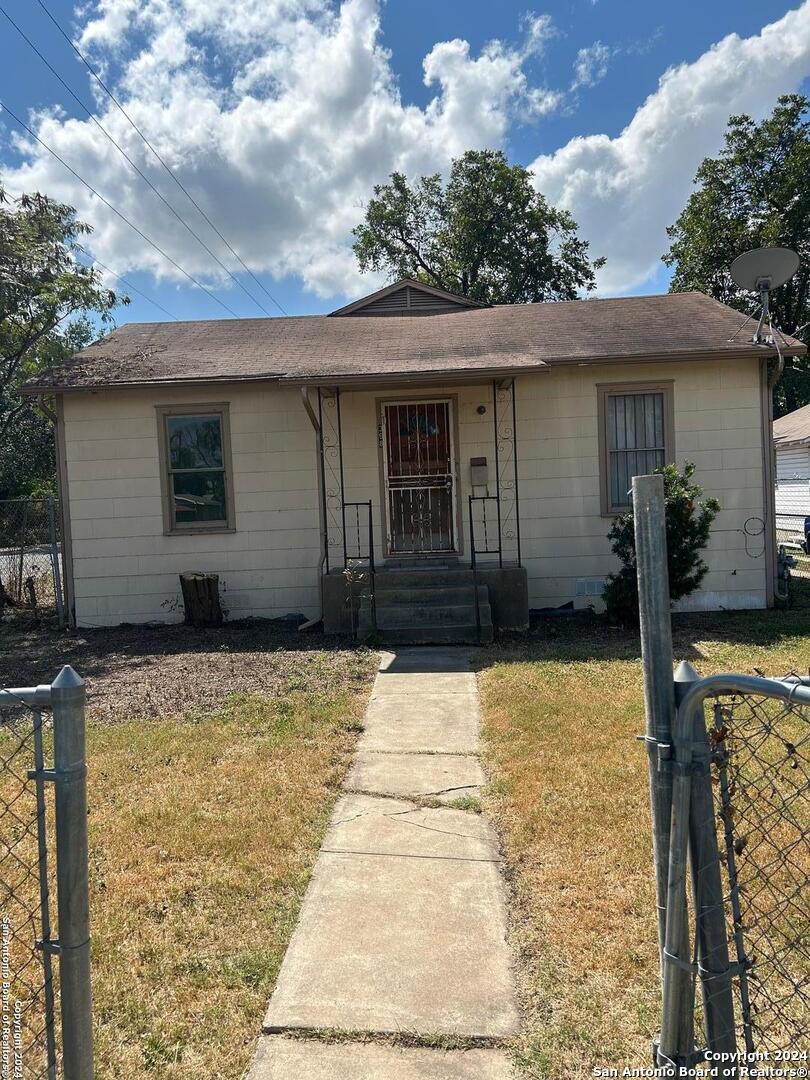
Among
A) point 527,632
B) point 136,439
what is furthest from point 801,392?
point 136,439

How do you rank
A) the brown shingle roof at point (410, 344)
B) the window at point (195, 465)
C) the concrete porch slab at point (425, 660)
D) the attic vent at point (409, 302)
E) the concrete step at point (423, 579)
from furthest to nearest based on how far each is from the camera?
the attic vent at point (409, 302) < the window at point (195, 465) < the brown shingle roof at point (410, 344) < the concrete step at point (423, 579) < the concrete porch slab at point (425, 660)

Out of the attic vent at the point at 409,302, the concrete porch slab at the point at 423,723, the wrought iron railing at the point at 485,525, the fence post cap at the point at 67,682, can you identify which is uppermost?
the attic vent at the point at 409,302

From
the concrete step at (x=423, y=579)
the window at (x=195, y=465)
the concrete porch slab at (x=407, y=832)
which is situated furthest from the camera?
the window at (x=195, y=465)

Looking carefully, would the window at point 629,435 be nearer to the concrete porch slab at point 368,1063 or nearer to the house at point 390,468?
the house at point 390,468

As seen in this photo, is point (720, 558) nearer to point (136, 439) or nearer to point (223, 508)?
point (223, 508)

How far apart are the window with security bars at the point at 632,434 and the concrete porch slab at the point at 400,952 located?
7141 mm

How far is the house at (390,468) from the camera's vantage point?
30.7 ft

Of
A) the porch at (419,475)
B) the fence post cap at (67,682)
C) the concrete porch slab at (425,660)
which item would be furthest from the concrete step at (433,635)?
the fence post cap at (67,682)

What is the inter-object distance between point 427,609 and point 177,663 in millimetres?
2807

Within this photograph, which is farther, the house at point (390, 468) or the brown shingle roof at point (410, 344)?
the house at point (390, 468)

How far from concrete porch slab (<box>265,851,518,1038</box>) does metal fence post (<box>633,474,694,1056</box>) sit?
784mm

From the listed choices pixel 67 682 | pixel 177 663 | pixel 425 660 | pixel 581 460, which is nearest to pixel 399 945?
pixel 67 682

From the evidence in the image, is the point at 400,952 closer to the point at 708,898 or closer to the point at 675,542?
the point at 708,898

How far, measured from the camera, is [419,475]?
9.73 metres
